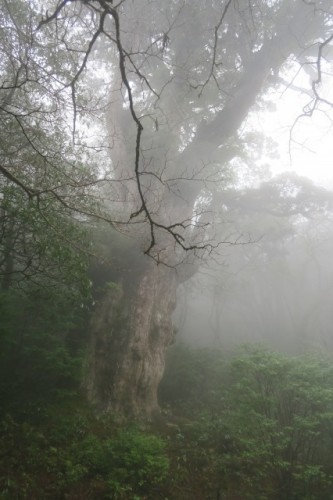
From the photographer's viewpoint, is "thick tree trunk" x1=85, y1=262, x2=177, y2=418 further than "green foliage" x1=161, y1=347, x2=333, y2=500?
Yes

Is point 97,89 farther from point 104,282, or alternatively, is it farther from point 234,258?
point 234,258

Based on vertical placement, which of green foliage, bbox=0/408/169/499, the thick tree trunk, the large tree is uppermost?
the large tree

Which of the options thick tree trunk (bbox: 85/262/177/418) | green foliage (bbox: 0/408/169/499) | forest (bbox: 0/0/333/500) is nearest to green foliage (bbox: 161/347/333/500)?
forest (bbox: 0/0/333/500)

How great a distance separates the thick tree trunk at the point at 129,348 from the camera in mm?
6902

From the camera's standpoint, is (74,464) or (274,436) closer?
(74,464)

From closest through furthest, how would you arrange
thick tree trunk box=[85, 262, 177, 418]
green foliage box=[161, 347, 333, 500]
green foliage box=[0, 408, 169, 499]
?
green foliage box=[0, 408, 169, 499], green foliage box=[161, 347, 333, 500], thick tree trunk box=[85, 262, 177, 418]

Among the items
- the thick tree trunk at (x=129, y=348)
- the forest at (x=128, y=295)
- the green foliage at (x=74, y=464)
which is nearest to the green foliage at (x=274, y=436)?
the forest at (x=128, y=295)

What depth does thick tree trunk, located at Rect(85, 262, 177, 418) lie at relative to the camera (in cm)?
690

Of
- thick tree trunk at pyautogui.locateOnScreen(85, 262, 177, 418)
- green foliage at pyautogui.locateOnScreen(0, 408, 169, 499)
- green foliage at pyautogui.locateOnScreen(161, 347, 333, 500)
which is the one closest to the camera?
green foliage at pyautogui.locateOnScreen(0, 408, 169, 499)

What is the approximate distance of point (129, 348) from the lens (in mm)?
7391

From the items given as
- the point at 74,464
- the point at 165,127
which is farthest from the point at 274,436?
the point at 165,127

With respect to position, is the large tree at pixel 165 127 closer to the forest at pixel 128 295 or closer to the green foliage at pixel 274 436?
the forest at pixel 128 295

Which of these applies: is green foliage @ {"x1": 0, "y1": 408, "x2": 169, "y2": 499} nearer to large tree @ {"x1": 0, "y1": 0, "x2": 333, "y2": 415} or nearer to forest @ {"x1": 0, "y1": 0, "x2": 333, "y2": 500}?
forest @ {"x1": 0, "y1": 0, "x2": 333, "y2": 500}

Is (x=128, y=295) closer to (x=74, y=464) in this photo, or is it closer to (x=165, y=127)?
(x=74, y=464)
